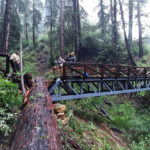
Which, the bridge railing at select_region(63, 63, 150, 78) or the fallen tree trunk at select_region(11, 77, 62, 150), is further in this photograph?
the bridge railing at select_region(63, 63, 150, 78)

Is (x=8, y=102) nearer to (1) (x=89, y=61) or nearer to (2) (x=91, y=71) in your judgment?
(2) (x=91, y=71)

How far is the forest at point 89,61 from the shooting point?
418 centimetres

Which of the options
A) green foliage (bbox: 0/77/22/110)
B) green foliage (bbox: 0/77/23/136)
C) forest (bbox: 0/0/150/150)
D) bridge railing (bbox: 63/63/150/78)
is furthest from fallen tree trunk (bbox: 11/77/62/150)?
bridge railing (bbox: 63/63/150/78)

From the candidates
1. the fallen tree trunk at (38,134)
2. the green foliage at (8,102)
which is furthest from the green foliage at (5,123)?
the fallen tree trunk at (38,134)

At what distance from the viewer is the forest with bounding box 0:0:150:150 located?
4.18 m

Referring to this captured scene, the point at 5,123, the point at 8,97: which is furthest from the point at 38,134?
the point at 8,97

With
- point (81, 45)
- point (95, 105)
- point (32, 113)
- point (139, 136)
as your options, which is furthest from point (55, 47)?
point (32, 113)

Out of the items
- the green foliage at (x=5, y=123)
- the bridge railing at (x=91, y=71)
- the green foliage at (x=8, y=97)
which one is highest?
the bridge railing at (x=91, y=71)

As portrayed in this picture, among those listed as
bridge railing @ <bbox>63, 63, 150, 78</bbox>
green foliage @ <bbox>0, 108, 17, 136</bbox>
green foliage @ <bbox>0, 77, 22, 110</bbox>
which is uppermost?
bridge railing @ <bbox>63, 63, 150, 78</bbox>

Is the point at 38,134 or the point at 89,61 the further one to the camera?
the point at 89,61

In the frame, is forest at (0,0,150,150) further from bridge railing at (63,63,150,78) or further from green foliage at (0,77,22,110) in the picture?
bridge railing at (63,63,150,78)

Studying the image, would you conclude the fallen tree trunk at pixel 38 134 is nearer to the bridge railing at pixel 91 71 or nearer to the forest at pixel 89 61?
the forest at pixel 89 61

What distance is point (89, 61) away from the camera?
19531mm

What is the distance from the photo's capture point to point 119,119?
959 cm
